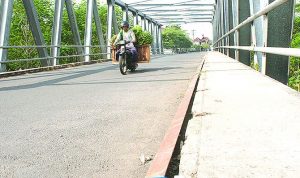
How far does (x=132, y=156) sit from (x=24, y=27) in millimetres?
25013

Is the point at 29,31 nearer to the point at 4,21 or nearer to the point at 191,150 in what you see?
the point at 4,21

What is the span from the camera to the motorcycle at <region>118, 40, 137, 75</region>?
9.38 meters

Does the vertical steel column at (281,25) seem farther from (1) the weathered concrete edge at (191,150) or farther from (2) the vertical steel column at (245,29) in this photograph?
(2) the vertical steel column at (245,29)

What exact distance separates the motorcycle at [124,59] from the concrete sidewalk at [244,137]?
603 cm

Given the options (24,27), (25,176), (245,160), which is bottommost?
(25,176)

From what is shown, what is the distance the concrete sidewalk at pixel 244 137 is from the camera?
166 centimetres

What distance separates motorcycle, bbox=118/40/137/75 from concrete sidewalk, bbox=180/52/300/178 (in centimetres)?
603

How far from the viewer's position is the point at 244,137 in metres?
2.12

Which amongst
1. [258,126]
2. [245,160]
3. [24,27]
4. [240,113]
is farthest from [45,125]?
[24,27]

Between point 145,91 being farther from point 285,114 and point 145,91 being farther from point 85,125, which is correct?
point 285,114

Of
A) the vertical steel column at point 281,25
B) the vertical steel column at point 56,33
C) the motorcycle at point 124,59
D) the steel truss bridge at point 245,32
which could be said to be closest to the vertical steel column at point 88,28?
the steel truss bridge at point 245,32

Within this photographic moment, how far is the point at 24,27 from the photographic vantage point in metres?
25.7

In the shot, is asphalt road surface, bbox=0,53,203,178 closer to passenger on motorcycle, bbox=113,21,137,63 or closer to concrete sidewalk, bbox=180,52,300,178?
concrete sidewalk, bbox=180,52,300,178

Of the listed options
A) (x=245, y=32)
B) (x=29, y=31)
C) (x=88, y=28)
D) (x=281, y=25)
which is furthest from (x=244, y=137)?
(x=29, y=31)
